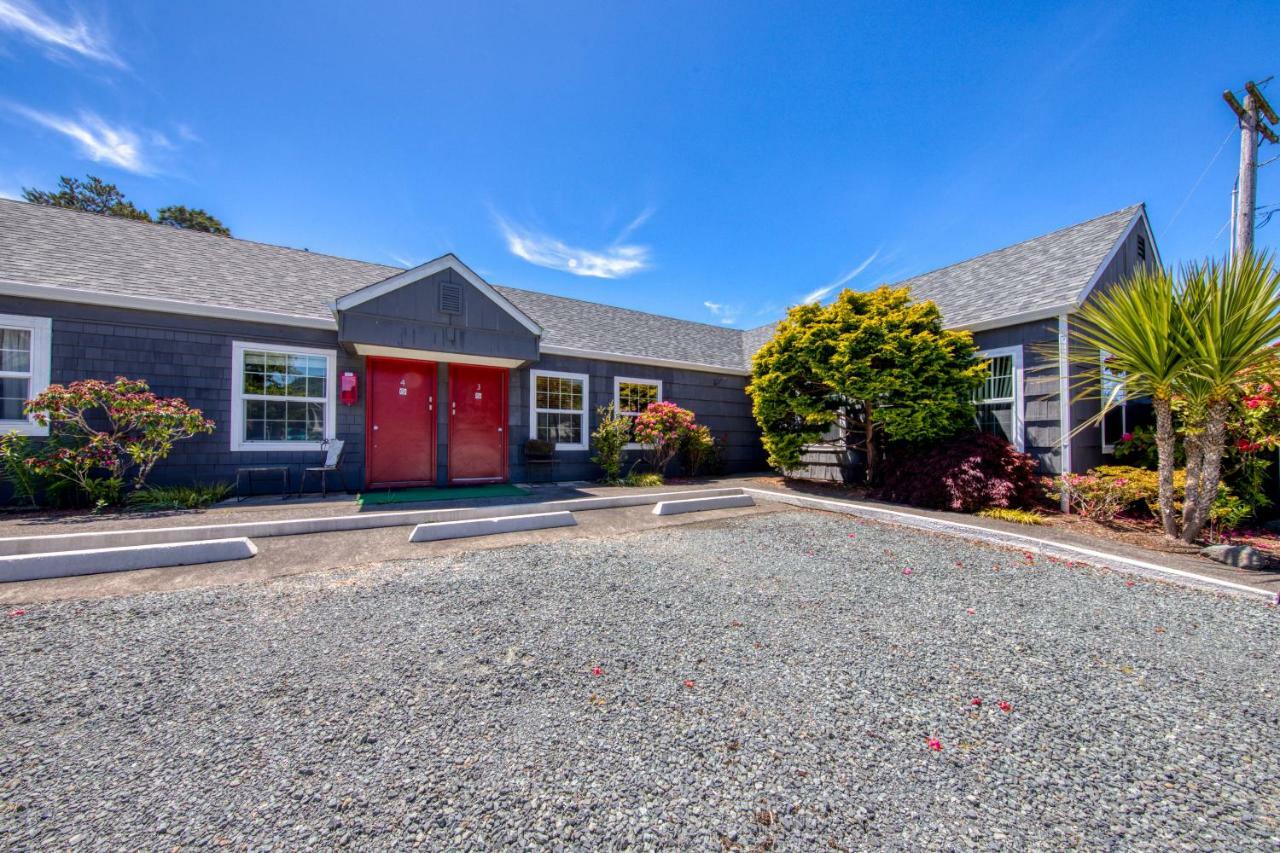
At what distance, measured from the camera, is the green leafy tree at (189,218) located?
78.0 feet

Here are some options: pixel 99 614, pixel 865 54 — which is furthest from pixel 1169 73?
pixel 99 614

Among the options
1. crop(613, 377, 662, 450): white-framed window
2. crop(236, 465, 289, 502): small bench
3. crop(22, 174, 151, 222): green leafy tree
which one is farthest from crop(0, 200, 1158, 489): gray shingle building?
crop(22, 174, 151, 222): green leafy tree

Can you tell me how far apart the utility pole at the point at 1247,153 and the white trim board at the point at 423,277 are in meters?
12.4

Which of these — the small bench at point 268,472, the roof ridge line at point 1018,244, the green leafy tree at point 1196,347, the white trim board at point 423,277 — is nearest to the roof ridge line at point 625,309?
the white trim board at point 423,277

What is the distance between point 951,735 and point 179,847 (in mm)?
2889

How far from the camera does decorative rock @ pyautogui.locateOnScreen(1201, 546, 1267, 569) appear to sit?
439cm

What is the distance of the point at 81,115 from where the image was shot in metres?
7.90

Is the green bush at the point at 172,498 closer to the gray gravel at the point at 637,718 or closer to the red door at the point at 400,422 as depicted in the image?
the red door at the point at 400,422

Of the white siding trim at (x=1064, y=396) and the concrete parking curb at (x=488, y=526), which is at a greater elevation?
the white siding trim at (x=1064, y=396)

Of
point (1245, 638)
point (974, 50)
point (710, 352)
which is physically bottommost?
point (1245, 638)

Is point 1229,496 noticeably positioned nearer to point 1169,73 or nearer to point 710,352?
point 1169,73

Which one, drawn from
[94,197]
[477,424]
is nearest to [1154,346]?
[477,424]

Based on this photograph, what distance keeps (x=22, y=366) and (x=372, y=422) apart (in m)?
4.17

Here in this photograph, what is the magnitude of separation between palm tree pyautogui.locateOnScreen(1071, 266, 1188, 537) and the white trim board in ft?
26.1
